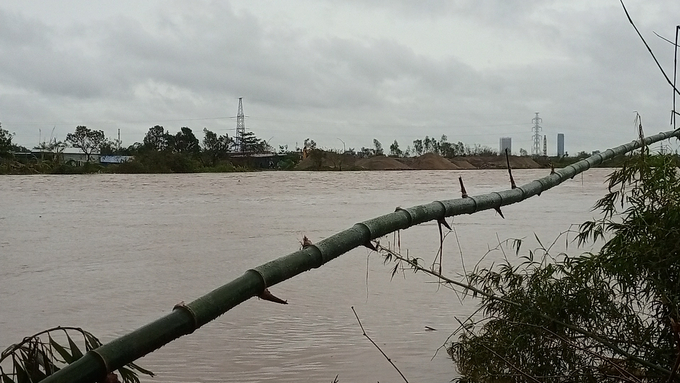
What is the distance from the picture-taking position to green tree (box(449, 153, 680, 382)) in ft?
8.05

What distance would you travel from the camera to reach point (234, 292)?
1.47m

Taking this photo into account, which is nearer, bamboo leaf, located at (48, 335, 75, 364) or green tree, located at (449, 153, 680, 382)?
bamboo leaf, located at (48, 335, 75, 364)

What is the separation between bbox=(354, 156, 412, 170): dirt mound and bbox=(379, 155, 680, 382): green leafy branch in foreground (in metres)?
38.5

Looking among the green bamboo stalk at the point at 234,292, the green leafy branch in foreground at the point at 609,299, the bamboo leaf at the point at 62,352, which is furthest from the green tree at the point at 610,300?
the bamboo leaf at the point at 62,352

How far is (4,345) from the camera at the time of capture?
5555 millimetres

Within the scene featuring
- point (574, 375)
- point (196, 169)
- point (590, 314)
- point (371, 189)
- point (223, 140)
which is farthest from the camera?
point (223, 140)

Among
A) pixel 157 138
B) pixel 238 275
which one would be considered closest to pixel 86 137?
pixel 157 138

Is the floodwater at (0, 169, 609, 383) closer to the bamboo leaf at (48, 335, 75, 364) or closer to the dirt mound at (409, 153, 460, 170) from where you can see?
the bamboo leaf at (48, 335, 75, 364)

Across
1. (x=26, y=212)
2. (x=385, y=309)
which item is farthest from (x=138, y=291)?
(x=26, y=212)

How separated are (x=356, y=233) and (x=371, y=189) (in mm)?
20584

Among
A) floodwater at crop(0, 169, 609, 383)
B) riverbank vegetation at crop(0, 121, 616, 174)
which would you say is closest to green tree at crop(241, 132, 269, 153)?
riverbank vegetation at crop(0, 121, 616, 174)

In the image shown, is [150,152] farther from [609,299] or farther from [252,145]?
[609,299]

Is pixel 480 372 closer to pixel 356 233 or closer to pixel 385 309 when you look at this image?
pixel 356 233

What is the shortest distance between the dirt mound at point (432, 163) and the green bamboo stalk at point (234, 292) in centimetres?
4038
